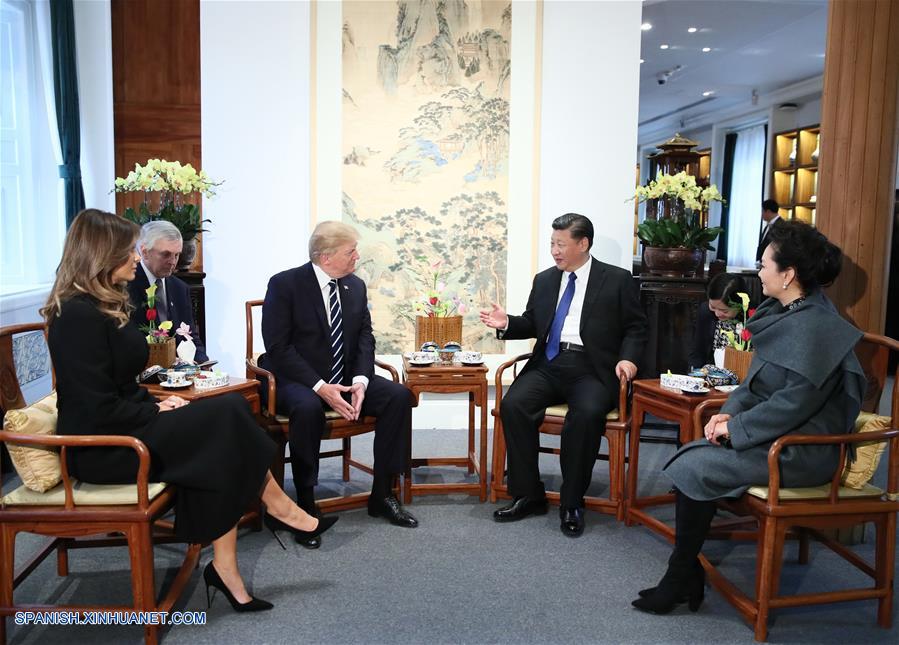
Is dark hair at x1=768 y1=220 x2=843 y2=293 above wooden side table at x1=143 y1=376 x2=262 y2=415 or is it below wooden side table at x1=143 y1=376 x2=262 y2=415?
above

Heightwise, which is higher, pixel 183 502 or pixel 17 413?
pixel 17 413

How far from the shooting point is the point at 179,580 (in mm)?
2932

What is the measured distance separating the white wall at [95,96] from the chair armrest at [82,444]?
446 centimetres

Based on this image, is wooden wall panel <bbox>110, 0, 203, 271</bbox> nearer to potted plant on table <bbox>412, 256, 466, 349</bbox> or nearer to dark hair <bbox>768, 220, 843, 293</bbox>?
potted plant on table <bbox>412, 256, 466, 349</bbox>

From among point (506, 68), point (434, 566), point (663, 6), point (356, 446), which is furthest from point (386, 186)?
point (663, 6)

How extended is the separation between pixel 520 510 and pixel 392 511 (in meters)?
0.65

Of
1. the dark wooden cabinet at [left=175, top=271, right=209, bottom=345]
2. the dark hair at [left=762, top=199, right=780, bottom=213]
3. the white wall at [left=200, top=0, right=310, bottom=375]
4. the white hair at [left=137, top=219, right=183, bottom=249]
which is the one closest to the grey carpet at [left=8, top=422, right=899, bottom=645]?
the white hair at [left=137, top=219, right=183, bottom=249]

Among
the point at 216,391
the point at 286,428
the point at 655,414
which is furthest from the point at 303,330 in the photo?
the point at 655,414

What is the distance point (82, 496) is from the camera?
262 cm

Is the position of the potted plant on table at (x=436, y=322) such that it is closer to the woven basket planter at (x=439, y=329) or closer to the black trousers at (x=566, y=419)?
the woven basket planter at (x=439, y=329)

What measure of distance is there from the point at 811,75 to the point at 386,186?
8331 millimetres

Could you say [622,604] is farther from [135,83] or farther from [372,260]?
[135,83]

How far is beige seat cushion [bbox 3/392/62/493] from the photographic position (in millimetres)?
2611

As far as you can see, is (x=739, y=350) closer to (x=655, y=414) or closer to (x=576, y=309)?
(x=655, y=414)
